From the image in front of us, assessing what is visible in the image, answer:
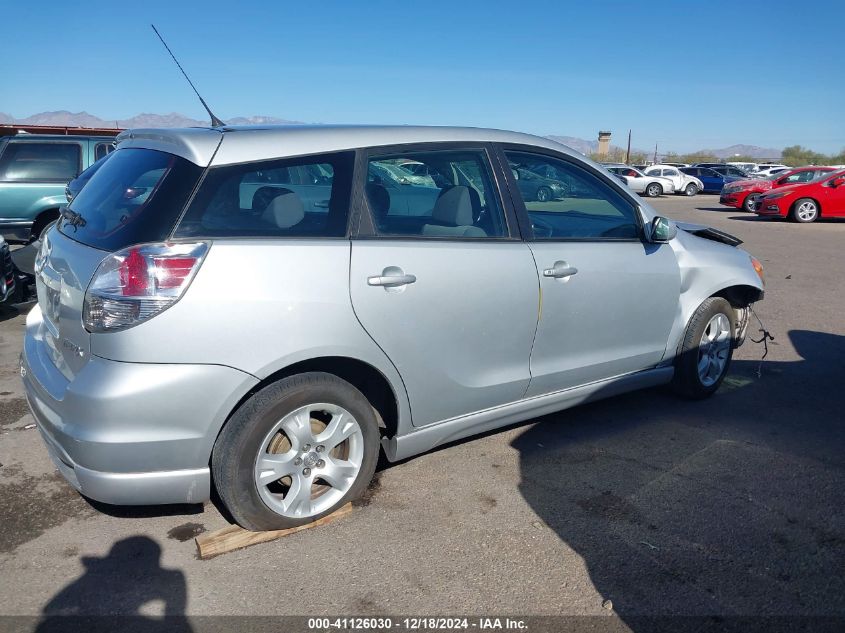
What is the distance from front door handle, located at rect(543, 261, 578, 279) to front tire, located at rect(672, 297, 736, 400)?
1.28 metres

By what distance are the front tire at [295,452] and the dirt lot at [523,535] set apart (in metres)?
0.16

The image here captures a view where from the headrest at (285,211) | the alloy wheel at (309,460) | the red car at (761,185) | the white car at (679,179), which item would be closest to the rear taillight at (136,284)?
the headrest at (285,211)

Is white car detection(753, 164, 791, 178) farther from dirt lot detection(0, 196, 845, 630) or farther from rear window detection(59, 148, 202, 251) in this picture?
rear window detection(59, 148, 202, 251)

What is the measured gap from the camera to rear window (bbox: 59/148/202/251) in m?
2.89

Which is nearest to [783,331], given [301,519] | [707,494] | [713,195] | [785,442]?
[785,442]

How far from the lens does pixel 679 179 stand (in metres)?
35.9

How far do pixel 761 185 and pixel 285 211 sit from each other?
24.0 meters

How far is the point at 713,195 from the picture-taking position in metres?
37.3

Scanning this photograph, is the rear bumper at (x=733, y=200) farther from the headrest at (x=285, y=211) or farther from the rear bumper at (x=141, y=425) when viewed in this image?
the rear bumper at (x=141, y=425)

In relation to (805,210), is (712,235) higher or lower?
higher

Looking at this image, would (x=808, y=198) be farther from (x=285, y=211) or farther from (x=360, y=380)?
(x=285, y=211)

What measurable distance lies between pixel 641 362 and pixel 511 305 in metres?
1.28

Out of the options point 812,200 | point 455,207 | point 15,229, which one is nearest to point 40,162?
point 15,229

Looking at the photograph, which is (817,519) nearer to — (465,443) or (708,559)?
(708,559)
